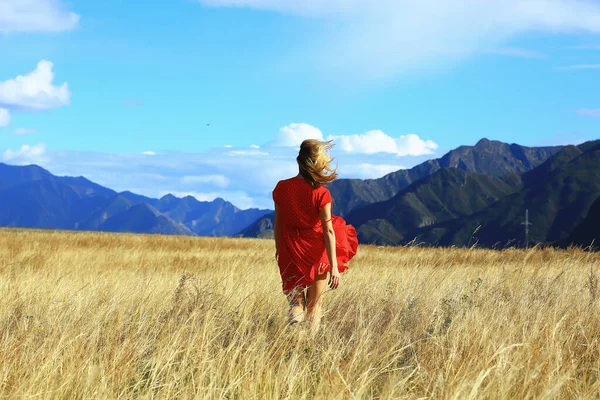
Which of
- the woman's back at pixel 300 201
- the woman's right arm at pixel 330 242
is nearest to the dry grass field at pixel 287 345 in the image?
the woman's right arm at pixel 330 242

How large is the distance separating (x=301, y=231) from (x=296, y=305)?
2.37 ft

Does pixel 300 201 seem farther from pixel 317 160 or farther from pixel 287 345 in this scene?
pixel 287 345

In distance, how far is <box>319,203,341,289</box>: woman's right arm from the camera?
5.71 metres

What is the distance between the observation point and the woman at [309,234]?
18.8 feet

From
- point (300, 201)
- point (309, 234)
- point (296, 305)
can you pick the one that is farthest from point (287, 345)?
point (300, 201)

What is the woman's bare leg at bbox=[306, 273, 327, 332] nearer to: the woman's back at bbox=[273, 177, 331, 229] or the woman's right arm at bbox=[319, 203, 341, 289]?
the woman's right arm at bbox=[319, 203, 341, 289]

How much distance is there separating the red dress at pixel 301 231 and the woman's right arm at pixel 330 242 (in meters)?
0.08

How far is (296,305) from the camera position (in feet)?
19.8

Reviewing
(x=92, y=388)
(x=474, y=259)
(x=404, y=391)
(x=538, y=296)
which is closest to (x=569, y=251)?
(x=474, y=259)

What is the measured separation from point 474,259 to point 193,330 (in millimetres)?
12928

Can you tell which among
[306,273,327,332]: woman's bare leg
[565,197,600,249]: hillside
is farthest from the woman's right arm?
[565,197,600,249]: hillside

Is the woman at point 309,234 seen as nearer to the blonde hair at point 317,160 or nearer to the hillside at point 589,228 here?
the blonde hair at point 317,160

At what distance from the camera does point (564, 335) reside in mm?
5742

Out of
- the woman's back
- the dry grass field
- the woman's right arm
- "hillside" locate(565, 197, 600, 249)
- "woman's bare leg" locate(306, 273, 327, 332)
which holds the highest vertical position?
the woman's back
